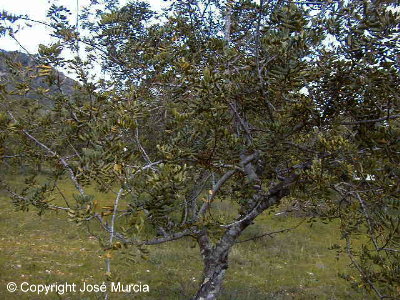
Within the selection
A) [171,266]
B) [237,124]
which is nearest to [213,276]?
[237,124]

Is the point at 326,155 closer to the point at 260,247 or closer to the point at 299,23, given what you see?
the point at 299,23

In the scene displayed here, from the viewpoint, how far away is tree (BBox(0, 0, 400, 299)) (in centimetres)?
288

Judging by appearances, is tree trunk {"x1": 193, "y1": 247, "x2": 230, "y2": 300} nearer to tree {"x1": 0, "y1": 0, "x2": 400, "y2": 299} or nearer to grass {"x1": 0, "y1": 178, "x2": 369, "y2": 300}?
tree {"x1": 0, "y1": 0, "x2": 400, "y2": 299}

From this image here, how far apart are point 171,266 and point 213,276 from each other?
692 cm

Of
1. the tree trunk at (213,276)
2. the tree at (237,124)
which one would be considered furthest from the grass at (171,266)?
the tree at (237,124)

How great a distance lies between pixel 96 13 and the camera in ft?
23.7

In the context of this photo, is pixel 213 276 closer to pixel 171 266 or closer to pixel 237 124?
pixel 237 124

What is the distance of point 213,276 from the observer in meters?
5.24

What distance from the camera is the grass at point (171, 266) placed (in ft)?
31.7

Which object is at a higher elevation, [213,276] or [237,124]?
[237,124]

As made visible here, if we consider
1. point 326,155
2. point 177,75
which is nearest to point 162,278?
point 177,75

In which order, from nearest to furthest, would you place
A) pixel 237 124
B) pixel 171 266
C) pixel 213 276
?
pixel 237 124 < pixel 213 276 < pixel 171 266

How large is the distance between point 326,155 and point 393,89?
90 centimetres

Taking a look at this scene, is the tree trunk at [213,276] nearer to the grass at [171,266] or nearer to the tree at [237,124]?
the tree at [237,124]
